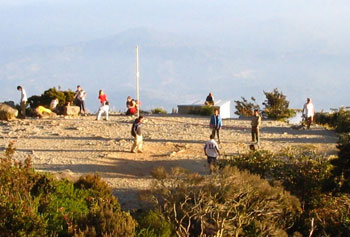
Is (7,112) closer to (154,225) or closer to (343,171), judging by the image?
(343,171)

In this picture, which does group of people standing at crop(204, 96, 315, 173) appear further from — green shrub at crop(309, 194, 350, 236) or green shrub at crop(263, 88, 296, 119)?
green shrub at crop(263, 88, 296, 119)

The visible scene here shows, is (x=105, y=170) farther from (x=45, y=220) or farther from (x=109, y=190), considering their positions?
(x=45, y=220)

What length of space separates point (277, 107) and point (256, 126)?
16464mm

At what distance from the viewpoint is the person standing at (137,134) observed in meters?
22.4

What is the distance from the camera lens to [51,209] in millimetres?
13594

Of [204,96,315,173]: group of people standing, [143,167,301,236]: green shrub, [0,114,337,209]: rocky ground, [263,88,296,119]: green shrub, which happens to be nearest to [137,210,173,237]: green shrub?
[143,167,301,236]: green shrub

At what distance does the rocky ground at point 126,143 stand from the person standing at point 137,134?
0.89 feet

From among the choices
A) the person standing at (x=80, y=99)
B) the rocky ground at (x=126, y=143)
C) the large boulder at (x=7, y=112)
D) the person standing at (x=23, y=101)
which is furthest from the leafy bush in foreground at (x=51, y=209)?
the person standing at (x=80, y=99)

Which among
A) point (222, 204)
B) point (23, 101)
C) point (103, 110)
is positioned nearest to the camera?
point (222, 204)

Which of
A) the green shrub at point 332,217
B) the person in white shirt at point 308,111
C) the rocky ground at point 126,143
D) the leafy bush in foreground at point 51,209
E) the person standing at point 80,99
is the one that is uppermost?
the person standing at point 80,99

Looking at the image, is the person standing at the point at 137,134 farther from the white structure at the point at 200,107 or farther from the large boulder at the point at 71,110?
the white structure at the point at 200,107

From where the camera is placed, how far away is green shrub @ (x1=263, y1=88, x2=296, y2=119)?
38722 millimetres

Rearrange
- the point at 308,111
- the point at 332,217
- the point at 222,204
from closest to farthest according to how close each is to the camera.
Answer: the point at 222,204 → the point at 332,217 → the point at 308,111

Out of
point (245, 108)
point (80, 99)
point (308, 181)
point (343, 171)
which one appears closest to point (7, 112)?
point (80, 99)
